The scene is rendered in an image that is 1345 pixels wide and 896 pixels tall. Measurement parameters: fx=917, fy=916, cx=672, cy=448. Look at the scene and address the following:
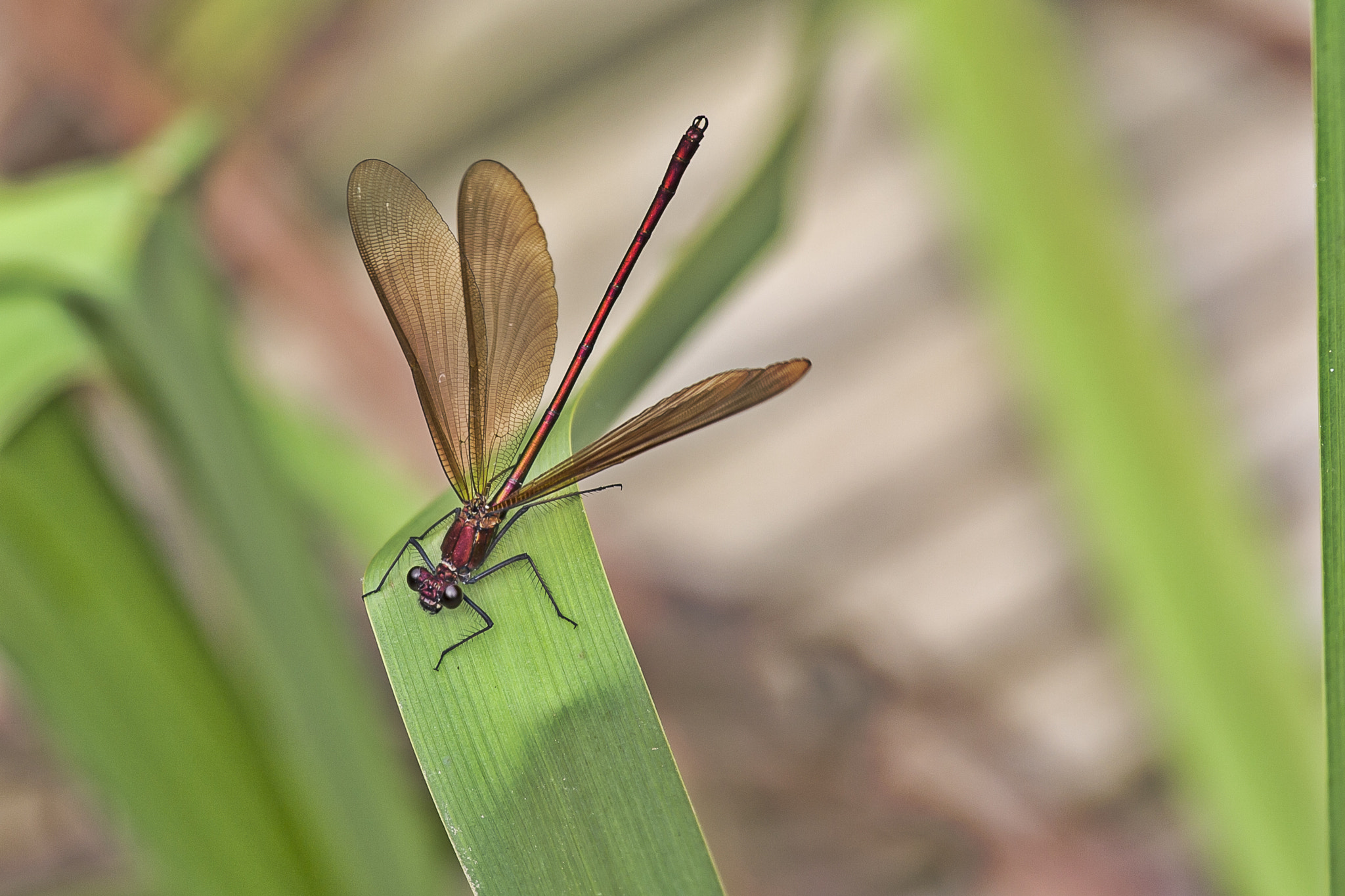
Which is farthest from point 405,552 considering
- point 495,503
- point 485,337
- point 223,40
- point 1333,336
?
point 223,40

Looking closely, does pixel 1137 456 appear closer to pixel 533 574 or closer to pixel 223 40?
pixel 533 574

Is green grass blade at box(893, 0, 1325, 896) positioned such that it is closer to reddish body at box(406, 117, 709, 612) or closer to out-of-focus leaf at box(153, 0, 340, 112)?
reddish body at box(406, 117, 709, 612)

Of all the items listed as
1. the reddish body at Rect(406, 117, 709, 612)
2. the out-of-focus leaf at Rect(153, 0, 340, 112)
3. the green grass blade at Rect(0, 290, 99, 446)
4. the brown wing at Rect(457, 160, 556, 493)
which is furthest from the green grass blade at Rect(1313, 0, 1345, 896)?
the out-of-focus leaf at Rect(153, 0, 340, 112)

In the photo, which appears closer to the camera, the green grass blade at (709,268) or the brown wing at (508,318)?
the green grass blade at (709,268)

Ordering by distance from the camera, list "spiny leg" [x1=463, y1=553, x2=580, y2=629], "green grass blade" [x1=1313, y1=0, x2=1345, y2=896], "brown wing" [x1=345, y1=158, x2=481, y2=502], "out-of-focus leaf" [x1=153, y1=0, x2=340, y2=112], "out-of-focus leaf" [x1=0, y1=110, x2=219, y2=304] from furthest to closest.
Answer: "out-of-focus leaf" [x1=153, y1=0, x2=340, y2=112]
"brown wing" [x1=345, y1=158, x2=481, y2=502]
"out-of-focus leaf" [x1=0, y1=110, x2=219, y2=304]
"spiny leg" [x1=463, y1=553, x2=580, y2=629]
"green grass blade" [x1=1313, y1=0, x2=1345, y2=896]

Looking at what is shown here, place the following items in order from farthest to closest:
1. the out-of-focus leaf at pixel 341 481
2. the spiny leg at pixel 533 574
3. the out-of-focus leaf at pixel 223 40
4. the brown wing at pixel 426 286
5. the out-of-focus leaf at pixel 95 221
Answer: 1. the out-of-focus leaf at pixel 223 40
2. the out-of-focus leaf at pixel 341 481
3. the brown wing at pixel 426 286
4. the out-of-focus leaf at pixel 95 221
5. the spiny leg at pixel 533 574

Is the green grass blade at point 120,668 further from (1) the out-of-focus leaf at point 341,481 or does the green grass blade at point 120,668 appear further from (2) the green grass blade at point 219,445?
(1) the out-of-focus leaf at point 341,481

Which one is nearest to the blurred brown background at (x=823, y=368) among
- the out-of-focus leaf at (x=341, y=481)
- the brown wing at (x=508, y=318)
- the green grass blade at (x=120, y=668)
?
the out-of-focus leaf at (x=341, y=481)
